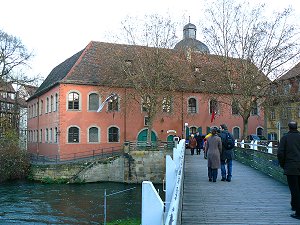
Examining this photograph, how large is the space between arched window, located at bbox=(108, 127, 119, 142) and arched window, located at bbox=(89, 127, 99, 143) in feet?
4.32

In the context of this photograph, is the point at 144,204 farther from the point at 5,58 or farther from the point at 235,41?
the point at 5,58

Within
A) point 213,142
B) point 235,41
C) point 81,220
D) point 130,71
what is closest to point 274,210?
point 213,142

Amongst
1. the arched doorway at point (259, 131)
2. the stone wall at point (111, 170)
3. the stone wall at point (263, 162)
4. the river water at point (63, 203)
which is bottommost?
the river water at point (63, 203)

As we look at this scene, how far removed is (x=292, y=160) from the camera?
22.9ft

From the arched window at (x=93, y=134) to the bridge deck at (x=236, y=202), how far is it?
83.1ft

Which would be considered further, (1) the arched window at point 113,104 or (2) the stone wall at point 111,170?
(1) the arched window at point 113,104

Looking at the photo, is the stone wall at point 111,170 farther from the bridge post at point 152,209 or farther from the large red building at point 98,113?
the bridge post at point 152,209

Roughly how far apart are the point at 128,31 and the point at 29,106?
79.6 feet

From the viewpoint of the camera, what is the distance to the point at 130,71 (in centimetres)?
3600

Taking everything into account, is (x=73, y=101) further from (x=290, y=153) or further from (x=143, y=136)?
(x=290, y=153)

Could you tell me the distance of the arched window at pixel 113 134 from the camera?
3825 centimetres

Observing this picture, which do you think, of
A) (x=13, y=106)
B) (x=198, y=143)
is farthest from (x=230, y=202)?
(x=13, y=106)

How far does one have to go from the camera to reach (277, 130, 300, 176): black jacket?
6.90 m

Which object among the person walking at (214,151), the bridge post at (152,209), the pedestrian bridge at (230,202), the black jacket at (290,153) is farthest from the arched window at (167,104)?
the bridge post at (152,209)
